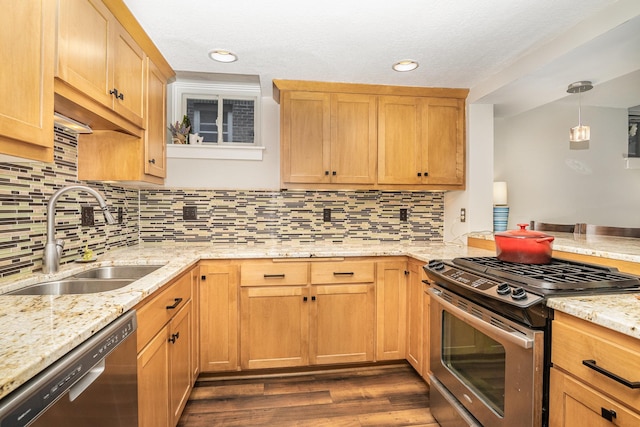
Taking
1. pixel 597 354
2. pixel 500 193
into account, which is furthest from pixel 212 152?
pixel 500 193

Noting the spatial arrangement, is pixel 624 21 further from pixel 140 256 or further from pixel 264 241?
pixel 140 256

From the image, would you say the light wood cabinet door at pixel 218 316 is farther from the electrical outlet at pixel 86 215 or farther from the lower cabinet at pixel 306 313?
the electrical outlet at pixel 86 215

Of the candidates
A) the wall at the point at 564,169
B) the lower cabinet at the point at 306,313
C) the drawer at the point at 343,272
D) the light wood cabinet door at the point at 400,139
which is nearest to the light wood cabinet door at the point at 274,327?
the lower cabinet at the point at 306,313

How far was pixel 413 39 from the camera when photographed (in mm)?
1919

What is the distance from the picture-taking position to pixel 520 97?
8.35 ft

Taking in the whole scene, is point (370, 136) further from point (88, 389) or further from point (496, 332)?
point (88, 389)

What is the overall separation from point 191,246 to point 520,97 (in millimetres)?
2860

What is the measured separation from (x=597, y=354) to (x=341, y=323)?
1567 mm

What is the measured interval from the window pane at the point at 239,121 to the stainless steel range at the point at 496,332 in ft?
6.21

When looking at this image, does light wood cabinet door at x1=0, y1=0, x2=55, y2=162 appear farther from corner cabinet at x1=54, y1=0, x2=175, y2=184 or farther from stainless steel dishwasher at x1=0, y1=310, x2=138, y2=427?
stainless steel dishwasher at x1=0, y1=310, x2=138, y2=427

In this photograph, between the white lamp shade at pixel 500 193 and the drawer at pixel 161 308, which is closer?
the drawer at pixel 161 308

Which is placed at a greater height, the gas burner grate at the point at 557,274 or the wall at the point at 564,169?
the wall at the point at 564,169

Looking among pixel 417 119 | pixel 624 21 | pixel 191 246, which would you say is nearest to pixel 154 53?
pixel 191 246

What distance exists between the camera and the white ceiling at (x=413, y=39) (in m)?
1.62
